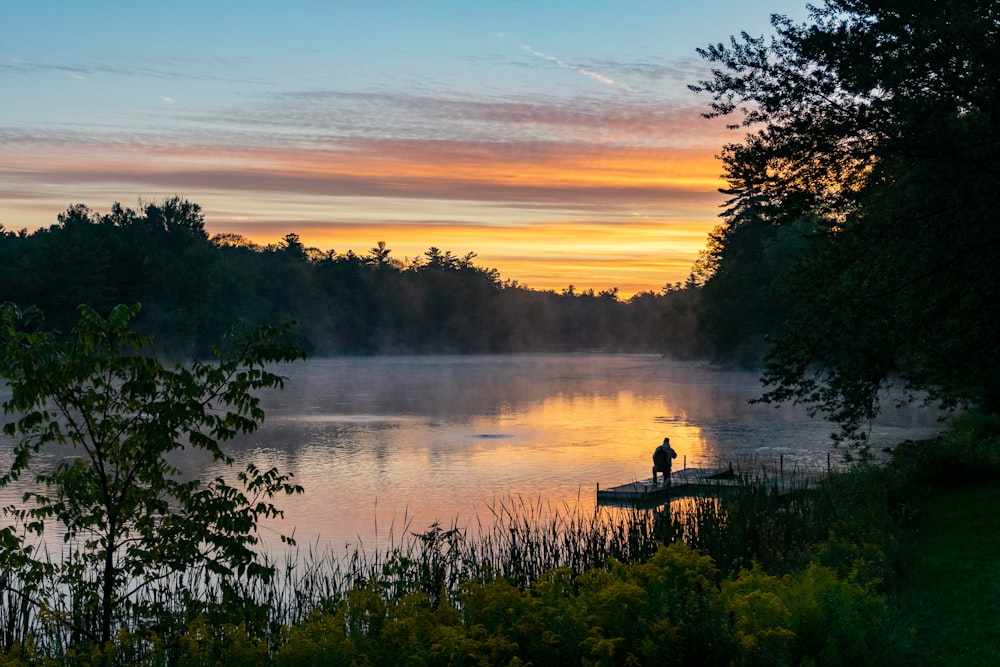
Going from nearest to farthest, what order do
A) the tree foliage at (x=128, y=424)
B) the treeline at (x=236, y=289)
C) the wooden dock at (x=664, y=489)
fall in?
the tree foliage at (x=128, y=424) < the wooden dock at (x=664, y=489) < the treeline at (x=236, y=289)

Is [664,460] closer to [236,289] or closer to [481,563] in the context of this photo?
[481,563]

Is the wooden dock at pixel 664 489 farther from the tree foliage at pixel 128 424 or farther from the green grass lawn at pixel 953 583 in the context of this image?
the tree foliage at pixel 128 424

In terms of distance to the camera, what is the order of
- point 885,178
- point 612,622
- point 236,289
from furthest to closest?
point 236,289 < point 885,178 < point 612,622

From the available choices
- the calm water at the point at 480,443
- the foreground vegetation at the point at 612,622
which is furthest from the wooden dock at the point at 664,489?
the foreground vegetation at the point at 612,622

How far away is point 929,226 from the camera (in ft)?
61.7

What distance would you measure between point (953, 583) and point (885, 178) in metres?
9.30

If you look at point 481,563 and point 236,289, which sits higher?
point 236,289

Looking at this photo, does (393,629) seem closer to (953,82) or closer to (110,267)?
(953,82)

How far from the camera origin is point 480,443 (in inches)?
1640

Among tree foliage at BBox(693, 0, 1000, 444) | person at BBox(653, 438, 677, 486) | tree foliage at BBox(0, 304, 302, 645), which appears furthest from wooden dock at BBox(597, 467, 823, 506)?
tree foliage at BBox(0, 304, 302, 645)

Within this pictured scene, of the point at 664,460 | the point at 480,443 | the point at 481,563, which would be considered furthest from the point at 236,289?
the point at 481,563

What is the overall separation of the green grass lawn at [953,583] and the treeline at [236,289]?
3126 cm

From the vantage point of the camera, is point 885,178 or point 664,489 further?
point 664,489

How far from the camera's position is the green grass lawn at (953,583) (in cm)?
1064
